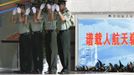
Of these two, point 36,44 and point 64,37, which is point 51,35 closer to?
point 64,37

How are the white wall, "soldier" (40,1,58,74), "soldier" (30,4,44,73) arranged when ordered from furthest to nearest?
1. the white wall
2. "soldier" (30,4,44,73)
3. "soldier" (40,1,58,74)

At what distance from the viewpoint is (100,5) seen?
32.3ft

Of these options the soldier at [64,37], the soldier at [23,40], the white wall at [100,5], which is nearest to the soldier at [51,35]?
the soldier at [64,37]

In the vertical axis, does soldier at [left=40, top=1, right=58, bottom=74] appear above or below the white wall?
below

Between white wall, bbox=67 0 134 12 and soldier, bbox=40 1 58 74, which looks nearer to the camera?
soldier, bbox=40 1 58 74

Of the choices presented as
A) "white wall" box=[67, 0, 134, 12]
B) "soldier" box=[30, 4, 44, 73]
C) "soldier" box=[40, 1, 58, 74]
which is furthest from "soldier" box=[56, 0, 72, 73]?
"white wall" box=[67, 0, 134, 12]

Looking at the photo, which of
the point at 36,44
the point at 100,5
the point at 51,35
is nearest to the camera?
the point at 51,35

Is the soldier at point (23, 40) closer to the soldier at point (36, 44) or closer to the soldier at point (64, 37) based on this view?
the soldier at point (36, 44)

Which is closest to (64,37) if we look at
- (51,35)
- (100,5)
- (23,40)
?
(51,35)

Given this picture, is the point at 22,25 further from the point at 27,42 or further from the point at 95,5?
the point at 95,5

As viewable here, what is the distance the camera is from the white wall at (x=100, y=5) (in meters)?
9.77

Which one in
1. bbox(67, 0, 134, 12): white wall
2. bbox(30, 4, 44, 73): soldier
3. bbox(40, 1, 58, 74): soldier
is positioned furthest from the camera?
bbox(67, 0, 134, 12): white wall

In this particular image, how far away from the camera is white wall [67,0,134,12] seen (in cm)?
Result: 977

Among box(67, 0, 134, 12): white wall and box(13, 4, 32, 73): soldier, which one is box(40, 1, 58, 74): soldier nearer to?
box(13, 4, 32, 73): soldier
